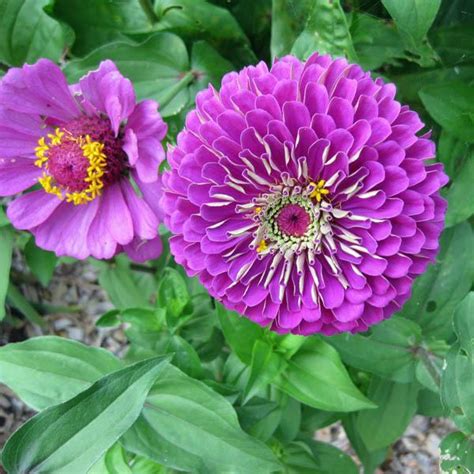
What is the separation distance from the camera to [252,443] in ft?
2.75

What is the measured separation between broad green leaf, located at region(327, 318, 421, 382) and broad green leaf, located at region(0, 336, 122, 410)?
0.31 meters

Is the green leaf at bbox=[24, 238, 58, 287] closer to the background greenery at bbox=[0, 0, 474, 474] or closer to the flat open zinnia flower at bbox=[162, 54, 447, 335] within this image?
the background greenery at bbox=[0, 0, 474, 474]

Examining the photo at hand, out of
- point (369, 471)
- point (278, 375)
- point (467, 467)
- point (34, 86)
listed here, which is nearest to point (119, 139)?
point (34, 86)

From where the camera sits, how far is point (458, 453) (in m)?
0.82

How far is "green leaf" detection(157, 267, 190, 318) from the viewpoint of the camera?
38.5 inches

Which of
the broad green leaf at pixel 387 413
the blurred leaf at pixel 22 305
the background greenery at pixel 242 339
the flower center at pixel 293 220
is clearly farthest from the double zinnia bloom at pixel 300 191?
the blurred leaf at pixel 22 305

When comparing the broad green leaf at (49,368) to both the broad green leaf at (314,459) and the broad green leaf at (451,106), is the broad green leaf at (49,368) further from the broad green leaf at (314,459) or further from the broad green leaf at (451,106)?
the broad green leaf at (451,106)

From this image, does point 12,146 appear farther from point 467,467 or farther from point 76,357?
point 467,467

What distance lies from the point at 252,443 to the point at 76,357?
0.81ft

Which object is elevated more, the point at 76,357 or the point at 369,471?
the point at 76,357

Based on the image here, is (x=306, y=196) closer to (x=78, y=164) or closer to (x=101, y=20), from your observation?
(x=78, y=164)

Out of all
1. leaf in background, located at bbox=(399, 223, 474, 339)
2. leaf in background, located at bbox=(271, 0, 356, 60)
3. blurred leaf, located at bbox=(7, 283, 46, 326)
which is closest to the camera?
leaf in background, located at bbox=(271, 0, 356, 60)

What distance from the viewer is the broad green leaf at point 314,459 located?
111 centimetres

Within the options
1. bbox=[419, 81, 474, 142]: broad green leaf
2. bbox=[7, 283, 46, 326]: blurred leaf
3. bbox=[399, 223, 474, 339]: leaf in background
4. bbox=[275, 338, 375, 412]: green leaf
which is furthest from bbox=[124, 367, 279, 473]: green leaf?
bbox=[7, 283, 46, 326]: blurred leaf
